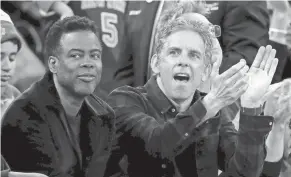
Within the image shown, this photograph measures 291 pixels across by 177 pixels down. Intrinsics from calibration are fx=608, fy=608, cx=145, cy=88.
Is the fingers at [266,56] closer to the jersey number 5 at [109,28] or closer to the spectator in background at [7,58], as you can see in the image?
the jersey number 5 at [109,28]

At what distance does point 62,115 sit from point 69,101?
0.04 m

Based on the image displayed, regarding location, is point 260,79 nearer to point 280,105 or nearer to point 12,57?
point 280,105

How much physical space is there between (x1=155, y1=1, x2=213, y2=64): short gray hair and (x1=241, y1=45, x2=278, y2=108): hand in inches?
5.4

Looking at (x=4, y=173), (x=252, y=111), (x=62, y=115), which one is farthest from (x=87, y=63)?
(x=252, y=111)

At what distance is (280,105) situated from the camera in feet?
5.94

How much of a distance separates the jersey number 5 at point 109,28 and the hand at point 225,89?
0.35 m

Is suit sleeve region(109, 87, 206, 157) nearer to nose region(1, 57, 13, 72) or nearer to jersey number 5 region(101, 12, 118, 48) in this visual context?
jersey number 5 region(101, 12, 118, 48)

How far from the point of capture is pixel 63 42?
1.67 metres

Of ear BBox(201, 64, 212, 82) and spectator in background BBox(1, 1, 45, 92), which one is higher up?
spectator in background BBox(1, 1, 45, 92)

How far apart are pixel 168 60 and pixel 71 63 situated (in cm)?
27

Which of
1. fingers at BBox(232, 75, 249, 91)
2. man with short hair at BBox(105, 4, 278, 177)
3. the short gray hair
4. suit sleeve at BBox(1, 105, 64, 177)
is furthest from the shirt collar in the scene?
suit sleeve at BBox(1, 105, 64, 177)

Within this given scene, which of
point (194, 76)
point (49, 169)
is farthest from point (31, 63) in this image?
point (194, 76)

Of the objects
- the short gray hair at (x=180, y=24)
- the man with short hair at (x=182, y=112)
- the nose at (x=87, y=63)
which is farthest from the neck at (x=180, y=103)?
the nose at (x=87, y=63)

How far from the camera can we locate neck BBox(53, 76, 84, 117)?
168cm
